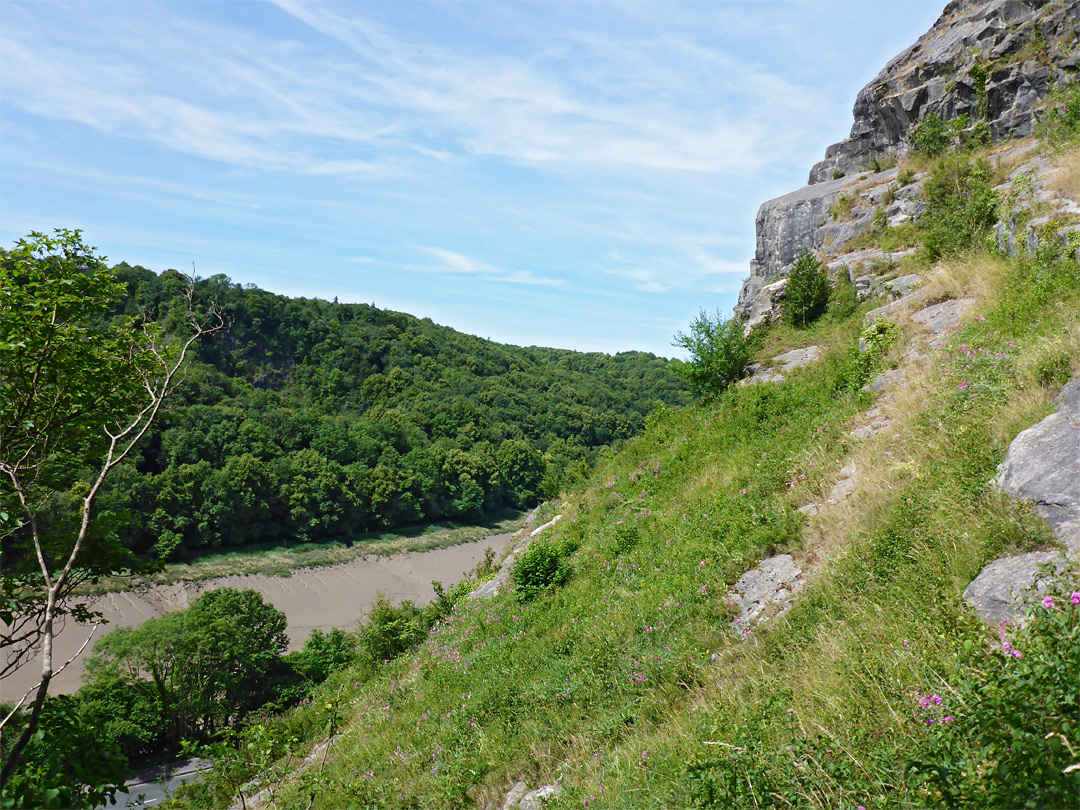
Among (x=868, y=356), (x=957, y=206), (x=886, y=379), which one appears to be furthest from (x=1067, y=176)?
(x=886, y=379)

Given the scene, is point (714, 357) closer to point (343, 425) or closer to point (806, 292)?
point (806, 292)

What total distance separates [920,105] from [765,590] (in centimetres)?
1782

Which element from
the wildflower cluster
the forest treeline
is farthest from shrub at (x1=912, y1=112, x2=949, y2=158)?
the wildflower cluster

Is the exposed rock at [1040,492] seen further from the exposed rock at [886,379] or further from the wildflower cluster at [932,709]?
the exposed rock at [886,379]

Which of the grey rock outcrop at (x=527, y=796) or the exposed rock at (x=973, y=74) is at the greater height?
the exposed rock at (x=973, y=74)

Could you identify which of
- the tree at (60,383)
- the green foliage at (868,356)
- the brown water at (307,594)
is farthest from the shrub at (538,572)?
the brown water at (307,594)

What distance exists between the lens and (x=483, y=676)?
7.27 meters

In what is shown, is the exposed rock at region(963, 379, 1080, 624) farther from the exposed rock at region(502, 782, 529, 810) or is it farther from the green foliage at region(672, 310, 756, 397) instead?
the green foliage at region(672, 310, 756, 397)

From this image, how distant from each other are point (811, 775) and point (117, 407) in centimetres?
521

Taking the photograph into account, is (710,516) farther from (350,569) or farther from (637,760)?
(350,569)

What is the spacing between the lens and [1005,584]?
3.38 metres

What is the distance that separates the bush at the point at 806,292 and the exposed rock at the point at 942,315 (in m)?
4.05

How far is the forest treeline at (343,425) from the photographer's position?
55.5 metres

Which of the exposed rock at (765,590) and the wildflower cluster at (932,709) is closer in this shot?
the wildflower cluster at (932,709)
